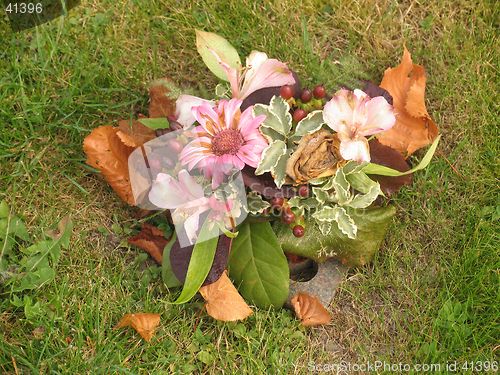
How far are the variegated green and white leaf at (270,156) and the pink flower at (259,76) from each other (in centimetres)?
26

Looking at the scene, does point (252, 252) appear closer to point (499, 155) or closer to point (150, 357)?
point (150, 357)

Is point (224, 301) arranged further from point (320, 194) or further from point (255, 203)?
point (320, 194)

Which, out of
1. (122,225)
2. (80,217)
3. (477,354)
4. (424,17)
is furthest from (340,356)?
(424,17)

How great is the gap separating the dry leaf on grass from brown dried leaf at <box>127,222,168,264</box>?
25 cm

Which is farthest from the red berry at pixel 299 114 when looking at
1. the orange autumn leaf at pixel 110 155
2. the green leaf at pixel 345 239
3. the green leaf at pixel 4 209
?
the green leaf at pixel 4 209

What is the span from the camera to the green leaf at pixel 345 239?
1.73m

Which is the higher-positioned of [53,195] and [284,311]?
[53,195]

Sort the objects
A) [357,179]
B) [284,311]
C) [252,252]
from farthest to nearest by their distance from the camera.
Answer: [284,311] < [252,252] < [357,179]

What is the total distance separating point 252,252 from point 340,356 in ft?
2.07

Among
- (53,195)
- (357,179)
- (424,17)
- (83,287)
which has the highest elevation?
(424,17)

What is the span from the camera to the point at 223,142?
139 cm

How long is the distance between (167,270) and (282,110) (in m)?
0.86

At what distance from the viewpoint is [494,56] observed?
83.4 inches

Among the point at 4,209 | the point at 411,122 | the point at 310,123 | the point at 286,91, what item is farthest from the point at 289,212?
the point at 4,209
